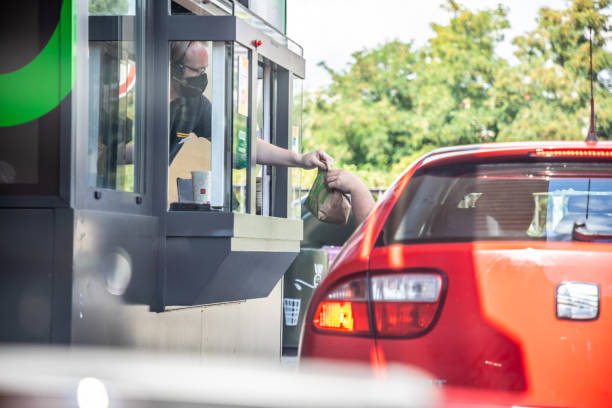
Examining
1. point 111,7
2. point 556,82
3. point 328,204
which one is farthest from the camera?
point 556,82

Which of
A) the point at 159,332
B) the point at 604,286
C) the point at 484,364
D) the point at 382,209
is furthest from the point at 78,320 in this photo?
the point at 604,286

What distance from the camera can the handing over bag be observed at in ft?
17.7

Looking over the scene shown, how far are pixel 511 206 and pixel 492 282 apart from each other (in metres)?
0.53

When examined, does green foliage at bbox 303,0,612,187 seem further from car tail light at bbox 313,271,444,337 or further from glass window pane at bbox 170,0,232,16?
car tail light at bbox 313,271,444,337

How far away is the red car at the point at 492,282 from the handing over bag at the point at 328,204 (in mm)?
1885

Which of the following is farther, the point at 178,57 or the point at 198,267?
the point at 178,57

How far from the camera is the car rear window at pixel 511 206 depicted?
3.18m

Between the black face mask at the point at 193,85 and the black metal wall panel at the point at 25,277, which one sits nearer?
the black metal wall panel at the point at 25,277

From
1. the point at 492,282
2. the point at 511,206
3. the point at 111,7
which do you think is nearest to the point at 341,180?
the point at 111,7

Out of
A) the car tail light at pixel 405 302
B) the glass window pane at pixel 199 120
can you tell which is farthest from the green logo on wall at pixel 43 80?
the car tail light at pixel 405 302

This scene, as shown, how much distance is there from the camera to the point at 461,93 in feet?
120

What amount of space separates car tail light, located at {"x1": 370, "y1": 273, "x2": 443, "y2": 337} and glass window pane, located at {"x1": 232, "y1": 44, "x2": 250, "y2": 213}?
2895 millimetres

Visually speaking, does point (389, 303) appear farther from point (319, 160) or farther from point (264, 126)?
point (264, 126)

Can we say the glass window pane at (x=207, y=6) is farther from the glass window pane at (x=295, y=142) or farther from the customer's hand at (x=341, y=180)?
the customer's hand at (x=341, y=180)
